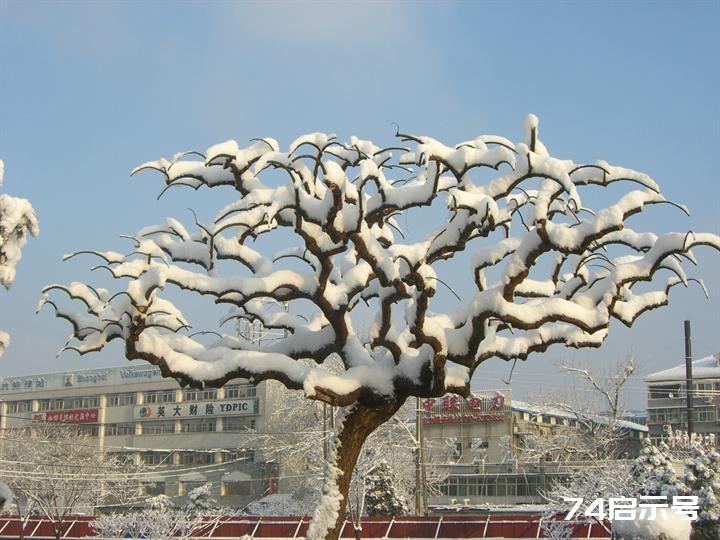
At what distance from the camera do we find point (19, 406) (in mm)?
85250

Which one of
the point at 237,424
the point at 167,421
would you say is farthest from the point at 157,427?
the point at 237,424

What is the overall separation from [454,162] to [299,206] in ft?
7.37

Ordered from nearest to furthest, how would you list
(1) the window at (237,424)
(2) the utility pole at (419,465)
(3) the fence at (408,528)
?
(3) the fence at (408,528)
(2) the utility pole at (419,465)
(1) the window at (237,424)

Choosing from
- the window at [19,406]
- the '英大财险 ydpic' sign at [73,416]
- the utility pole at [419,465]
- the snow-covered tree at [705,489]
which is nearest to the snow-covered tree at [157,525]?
the snow-covered tree at [705,489]

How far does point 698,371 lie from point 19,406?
65172mm

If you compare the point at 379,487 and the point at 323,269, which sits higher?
the point at 323,269

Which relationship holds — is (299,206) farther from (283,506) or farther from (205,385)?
(283,506)

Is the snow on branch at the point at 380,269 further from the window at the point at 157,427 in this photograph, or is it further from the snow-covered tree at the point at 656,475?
the window at the point at 157,427

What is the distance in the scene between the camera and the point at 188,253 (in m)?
14.3

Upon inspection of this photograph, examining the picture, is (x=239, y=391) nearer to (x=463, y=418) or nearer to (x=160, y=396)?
(x=160, y=396)

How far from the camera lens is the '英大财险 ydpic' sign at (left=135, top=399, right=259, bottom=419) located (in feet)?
217

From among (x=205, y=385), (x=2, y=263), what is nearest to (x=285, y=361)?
(x=205, y=385)

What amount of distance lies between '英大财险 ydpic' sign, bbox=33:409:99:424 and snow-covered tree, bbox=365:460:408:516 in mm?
43835

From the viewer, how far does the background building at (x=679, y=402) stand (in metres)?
69.1
